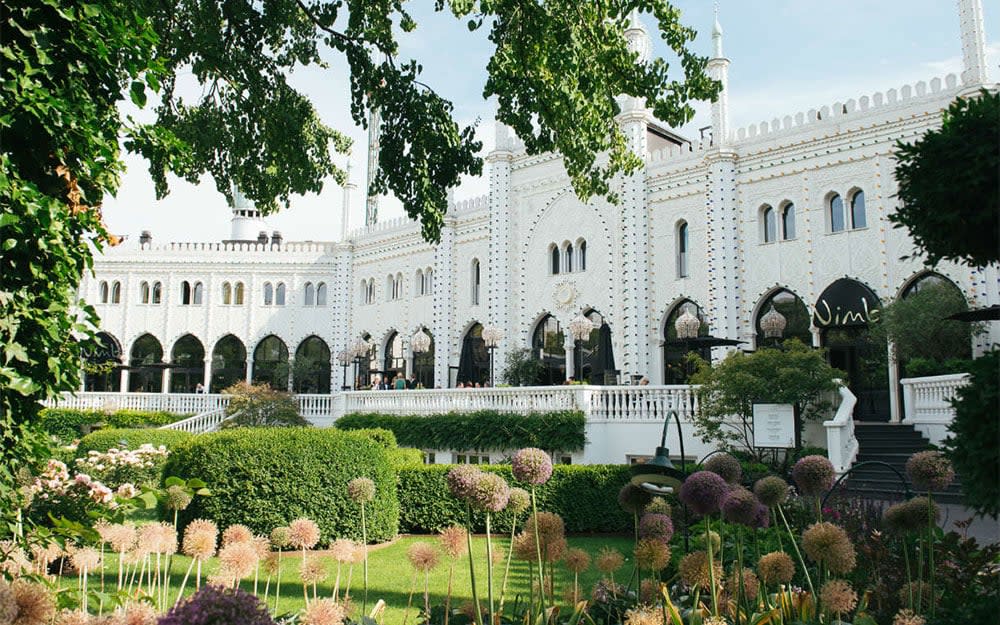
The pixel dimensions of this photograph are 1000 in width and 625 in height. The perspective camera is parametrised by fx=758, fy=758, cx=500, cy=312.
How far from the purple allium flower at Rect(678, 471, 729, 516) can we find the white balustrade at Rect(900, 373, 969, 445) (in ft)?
46.7

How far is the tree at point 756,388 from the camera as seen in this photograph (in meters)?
15.4

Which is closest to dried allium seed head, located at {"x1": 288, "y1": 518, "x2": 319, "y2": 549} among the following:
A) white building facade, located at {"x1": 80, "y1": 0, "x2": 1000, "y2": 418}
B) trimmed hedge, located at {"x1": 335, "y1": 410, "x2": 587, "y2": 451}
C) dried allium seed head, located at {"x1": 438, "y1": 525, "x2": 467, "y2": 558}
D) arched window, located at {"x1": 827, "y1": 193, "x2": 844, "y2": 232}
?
dried allium seed head, located at {"x1": 438, "y1": 525, "x2": 467, "y2": 558}

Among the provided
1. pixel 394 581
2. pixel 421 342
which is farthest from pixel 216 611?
pixel 421 342

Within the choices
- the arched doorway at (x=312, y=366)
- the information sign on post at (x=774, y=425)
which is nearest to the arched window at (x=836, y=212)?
the information sign on post at (x=774, y=425)

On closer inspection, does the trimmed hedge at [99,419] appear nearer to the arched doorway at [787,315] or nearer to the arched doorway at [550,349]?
the arched doorway at [550,349]

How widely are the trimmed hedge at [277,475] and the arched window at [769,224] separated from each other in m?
16.1

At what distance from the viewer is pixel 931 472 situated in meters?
3.63

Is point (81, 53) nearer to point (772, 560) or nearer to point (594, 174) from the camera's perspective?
point (772, 560)

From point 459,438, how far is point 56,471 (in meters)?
13.8

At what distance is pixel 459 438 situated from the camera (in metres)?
20.1

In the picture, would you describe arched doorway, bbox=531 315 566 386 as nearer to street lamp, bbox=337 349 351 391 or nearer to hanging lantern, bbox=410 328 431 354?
hanging lantern, bbox=410 328 431 354

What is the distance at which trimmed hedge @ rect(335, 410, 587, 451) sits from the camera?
1828 centimetres

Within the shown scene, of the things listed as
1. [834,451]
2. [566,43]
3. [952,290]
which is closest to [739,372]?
[834,451]

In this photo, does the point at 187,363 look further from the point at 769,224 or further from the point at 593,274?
the point at 769,224
